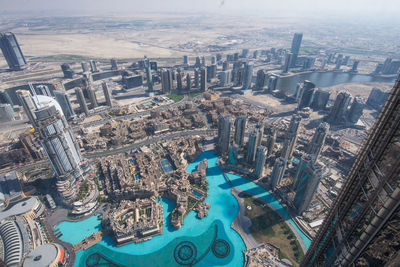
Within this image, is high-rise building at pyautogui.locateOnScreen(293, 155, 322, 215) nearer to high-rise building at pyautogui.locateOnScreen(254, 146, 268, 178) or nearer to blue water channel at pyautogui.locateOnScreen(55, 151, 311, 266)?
blue water channel at pyautogui.locateOnScreen(55, 151, 311, 266)

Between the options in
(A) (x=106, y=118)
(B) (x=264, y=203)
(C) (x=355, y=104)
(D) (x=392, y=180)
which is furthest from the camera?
(A) (x=106, y=118)

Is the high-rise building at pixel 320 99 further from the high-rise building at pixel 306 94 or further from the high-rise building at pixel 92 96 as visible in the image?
the high-rise building at pixel 92 96

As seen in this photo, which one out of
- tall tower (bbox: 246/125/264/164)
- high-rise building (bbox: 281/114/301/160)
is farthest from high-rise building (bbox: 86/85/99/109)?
high-rise building (bbox: 281/114/301/160)

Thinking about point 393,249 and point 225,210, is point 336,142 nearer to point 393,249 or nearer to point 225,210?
point 225,210

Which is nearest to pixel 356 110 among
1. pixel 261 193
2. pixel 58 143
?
pixel 261 193

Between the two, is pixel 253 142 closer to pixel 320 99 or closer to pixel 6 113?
pixel 320 99

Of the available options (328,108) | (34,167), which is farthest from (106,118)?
(328,108)
